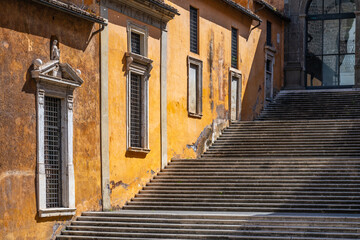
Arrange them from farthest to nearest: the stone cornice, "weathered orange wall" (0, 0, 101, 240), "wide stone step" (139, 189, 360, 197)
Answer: the stone cornice
"wide stone step" (139, 189, 360, 197)
"weathered orange wall" (0, 0, 101, 240)

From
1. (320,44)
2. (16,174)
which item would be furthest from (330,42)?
(16,174)

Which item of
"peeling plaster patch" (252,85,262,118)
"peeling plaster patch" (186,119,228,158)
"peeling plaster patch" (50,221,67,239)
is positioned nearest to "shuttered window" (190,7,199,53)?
"peeling plaster patch" (186,119,228,158)

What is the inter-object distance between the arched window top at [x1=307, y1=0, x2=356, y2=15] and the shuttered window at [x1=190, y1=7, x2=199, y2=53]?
11.1 meters

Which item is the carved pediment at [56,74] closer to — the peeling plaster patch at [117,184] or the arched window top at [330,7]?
the peeling plaster patch at [117,184]

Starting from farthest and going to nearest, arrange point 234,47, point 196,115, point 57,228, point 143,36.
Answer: point 234,47
point 196,115
point 143,36
point 57,228

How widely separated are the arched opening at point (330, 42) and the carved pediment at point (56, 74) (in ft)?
58.5

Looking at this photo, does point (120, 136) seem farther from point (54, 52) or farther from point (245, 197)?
point (245, 197)

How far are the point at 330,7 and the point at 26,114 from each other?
21022 mm

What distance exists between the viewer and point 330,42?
3238 centimetres

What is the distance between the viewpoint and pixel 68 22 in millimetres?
16078

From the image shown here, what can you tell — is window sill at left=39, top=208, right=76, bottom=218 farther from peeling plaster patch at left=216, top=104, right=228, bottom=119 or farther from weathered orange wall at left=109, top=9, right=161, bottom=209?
peeling plaster patch at left=216, top=104, right=228, bottom=119

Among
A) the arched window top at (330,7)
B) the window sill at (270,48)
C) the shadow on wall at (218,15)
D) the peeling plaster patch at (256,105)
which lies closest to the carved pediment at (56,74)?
the shadow on wall at (218,15)

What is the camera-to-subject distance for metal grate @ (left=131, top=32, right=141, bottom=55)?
19.1 metres

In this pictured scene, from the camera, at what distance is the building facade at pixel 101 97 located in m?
14.3
